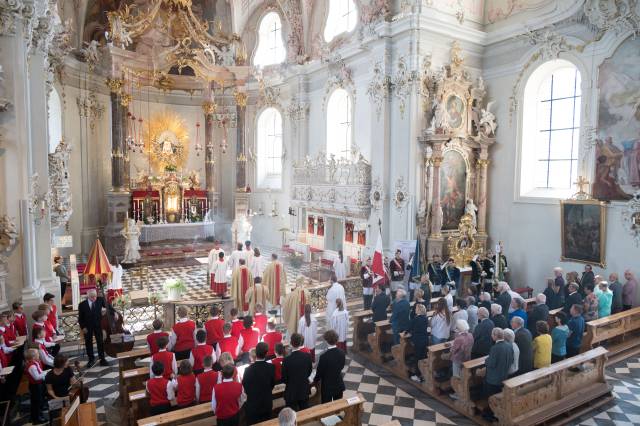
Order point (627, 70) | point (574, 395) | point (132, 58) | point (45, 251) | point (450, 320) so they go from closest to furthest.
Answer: point (574, 395) < point (450, 320) < point (45, 251) < point (627, 70) < point (132, 58)

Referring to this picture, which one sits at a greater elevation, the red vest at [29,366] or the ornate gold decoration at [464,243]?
the ornate gold decoration at [464,243]

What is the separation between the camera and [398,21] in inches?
527

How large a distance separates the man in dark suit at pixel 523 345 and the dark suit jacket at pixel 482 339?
43cm

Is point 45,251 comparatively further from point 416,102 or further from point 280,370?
point 416,102

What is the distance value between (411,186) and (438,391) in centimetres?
752

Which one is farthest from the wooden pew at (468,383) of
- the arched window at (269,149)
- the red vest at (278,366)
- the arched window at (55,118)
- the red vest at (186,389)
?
the arched window at (55,118)

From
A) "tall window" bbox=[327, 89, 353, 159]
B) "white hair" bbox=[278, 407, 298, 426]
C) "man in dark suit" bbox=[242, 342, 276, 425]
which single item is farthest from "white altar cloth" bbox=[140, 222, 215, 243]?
"white hair" bbox=[278, 407, 298, 426]

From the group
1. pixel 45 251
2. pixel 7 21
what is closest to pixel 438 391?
pixel 45 251

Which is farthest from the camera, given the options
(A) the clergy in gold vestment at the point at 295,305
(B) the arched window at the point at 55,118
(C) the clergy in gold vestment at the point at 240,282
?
(B) the arched window at the point at 55,118

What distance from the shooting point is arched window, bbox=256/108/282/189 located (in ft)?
70.1

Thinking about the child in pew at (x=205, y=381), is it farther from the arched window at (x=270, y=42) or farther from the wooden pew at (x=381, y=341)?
the arched window at (x=270, y=42)

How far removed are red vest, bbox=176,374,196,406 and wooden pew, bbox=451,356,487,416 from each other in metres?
3.83

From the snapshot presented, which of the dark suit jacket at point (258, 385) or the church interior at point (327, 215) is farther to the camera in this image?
the church interior at point (327, 215)

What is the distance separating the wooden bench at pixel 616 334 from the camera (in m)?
8.24
